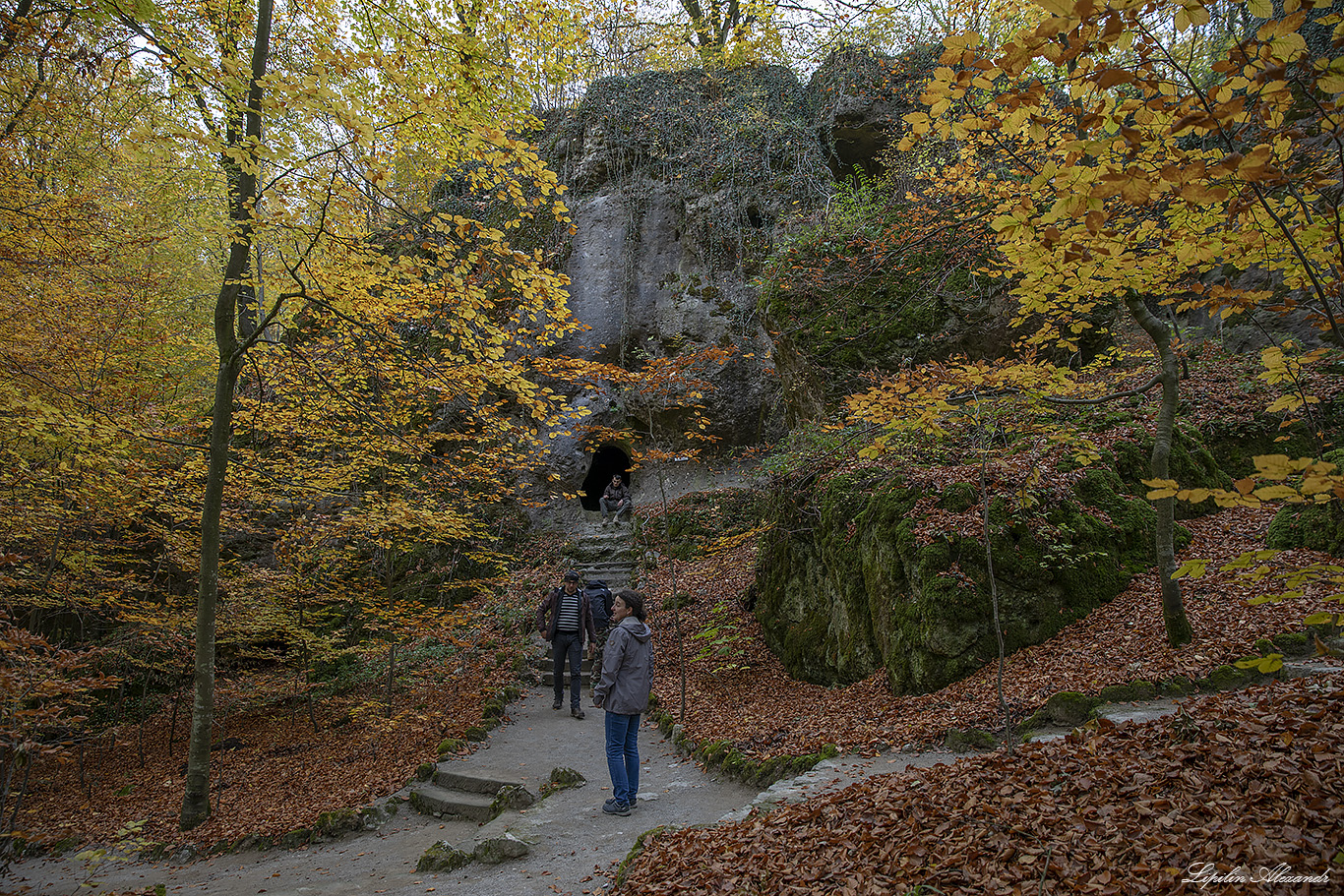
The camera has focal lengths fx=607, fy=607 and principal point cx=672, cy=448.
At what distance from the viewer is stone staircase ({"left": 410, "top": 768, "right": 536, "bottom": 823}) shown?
5.88 meters

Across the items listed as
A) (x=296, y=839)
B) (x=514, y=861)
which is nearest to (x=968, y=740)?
(x=514, y=861)

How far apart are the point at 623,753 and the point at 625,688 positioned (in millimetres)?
664

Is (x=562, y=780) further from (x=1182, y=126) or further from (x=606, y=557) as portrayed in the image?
(x=606, y=557)

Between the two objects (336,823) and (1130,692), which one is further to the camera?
(336,823)

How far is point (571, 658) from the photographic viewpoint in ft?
29.0

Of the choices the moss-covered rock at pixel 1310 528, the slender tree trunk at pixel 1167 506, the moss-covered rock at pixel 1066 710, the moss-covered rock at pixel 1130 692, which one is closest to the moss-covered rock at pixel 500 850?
the moss-covered rock at pixel 1066 710

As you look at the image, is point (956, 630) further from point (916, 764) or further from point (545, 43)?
point (545, 43)

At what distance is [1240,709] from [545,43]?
30.3ft

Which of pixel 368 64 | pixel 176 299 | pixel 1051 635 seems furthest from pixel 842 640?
pixel 176 299

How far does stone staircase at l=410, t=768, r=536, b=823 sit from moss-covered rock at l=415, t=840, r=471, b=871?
90cm

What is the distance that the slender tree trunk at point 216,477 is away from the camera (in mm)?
6680

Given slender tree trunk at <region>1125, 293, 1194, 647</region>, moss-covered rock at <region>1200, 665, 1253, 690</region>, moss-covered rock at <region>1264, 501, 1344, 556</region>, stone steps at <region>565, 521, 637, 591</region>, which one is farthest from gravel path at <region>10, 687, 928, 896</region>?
stone steps at <region>565, 521, 637, 591</region>

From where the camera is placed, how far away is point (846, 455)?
8.52m

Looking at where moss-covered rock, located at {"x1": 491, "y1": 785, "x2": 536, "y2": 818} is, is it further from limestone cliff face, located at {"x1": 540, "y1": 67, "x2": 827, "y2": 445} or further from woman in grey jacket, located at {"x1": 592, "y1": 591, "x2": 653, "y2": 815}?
limestone cliff face, located at {"x1": 540, "y1": 67, "x2": 827, "y2": 445}
